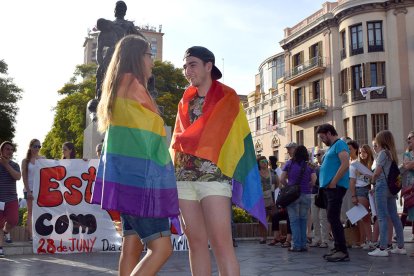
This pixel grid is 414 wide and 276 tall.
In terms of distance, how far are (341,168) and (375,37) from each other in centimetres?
3013

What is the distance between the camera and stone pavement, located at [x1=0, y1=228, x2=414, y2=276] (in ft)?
18.4

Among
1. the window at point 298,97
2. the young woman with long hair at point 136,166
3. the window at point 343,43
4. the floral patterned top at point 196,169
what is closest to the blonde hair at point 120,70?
the young woman with long hair at point 136,166

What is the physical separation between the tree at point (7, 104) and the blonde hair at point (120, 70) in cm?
4453

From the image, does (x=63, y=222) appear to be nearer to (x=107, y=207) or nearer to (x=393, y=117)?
(x=107, y=207)

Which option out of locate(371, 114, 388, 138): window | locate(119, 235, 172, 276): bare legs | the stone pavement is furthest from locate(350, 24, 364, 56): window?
locate(119, 235, 172, 276): bare legs

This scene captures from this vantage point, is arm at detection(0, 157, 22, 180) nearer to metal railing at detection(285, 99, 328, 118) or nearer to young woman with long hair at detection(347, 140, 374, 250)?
young woman with long hair at detection(347, 140, 374, 250)

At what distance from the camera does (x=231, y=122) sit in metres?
3.16

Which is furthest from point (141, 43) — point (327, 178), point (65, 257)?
point (65, 257)

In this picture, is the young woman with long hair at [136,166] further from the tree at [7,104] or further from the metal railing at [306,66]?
the tree at [7,104]

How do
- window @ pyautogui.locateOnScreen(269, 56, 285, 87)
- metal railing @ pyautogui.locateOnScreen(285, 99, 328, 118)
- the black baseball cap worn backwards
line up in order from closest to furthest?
1. the black baseball cap worn backwards
2. metal railing @ pyautogui.locateOnScreen(285, 99, 328, 118)
3. window @ pyautogui.locateOnScreen(269, 56, 285, 87)

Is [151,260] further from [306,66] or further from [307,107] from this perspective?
[306,66]

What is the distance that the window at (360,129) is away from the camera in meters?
32.7

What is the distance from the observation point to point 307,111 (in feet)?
124

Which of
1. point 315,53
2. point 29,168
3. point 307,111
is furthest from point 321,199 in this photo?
point 315,53
